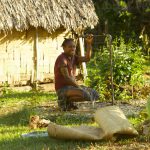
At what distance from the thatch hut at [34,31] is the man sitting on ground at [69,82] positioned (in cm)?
352

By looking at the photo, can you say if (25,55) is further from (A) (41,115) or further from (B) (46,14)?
(A) (41,115)

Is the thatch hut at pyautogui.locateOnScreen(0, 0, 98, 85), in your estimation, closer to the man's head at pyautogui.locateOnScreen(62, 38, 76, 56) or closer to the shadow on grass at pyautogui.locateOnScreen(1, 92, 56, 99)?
the shadow on grass at pyautogui.locateOnScreen(1, 92, 56, 99)

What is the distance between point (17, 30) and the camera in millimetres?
13844

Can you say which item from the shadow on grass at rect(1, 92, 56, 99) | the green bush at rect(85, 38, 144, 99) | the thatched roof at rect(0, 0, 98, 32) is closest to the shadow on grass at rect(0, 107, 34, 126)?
the green bush at rect(85, 38, 144, 99)

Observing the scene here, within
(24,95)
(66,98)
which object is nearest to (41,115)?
(66,98)

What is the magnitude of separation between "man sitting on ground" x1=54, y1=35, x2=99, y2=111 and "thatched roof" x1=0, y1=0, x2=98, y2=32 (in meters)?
3.51

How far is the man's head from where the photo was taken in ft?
33.1

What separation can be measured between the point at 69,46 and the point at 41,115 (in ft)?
4.48

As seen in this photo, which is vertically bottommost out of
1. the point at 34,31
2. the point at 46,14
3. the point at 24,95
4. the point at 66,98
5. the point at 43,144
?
the point at 43,144

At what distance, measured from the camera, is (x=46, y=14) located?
14258 mm

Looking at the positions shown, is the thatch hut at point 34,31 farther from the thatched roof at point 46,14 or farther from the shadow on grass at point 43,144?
the shadow on grass at point 43,144

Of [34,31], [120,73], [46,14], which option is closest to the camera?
[120,73]

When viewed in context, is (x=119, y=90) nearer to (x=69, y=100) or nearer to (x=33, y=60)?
(x=69, y=100)

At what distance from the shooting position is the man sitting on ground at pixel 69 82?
10.0 meters
